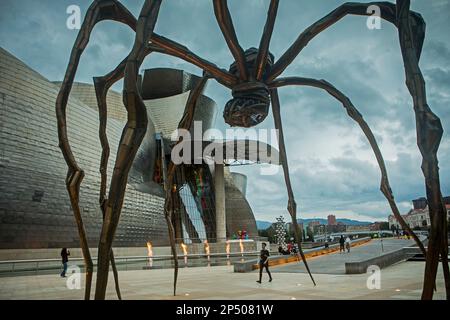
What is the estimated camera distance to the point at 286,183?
185 inches

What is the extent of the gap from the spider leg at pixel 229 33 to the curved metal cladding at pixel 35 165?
18.4 meters

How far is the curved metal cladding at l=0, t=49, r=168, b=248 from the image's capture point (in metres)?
17.8

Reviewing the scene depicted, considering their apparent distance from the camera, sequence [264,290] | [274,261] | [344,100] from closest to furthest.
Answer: [344,100] < [264,290] < [274,261]

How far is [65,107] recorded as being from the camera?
7.75 ft

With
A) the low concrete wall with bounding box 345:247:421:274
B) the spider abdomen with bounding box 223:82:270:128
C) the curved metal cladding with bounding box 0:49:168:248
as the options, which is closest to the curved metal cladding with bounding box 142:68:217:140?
the curved metal cladding with bounding box 0:49:168:248

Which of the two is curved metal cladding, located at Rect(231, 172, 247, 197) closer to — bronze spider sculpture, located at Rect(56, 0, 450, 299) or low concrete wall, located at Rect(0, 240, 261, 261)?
low concrete wall, located at Rect(0, 240, 261, 261)

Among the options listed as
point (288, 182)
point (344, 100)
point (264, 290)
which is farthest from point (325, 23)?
point (264, 290)

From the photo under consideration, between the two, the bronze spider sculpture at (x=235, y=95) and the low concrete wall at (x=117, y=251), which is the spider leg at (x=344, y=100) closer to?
the bronze spider sculpture at (x=235, y=95)

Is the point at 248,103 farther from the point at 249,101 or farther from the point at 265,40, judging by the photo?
the point at 265,40

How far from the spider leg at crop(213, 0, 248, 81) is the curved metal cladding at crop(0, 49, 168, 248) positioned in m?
18.4

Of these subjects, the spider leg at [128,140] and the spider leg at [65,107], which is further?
the spider leg at [65,107]

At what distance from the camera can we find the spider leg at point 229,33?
2.90m

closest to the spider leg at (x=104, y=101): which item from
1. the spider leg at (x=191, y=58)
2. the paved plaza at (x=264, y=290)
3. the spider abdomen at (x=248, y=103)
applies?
the spider leg at (x=191, y=58)

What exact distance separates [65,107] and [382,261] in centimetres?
1109
